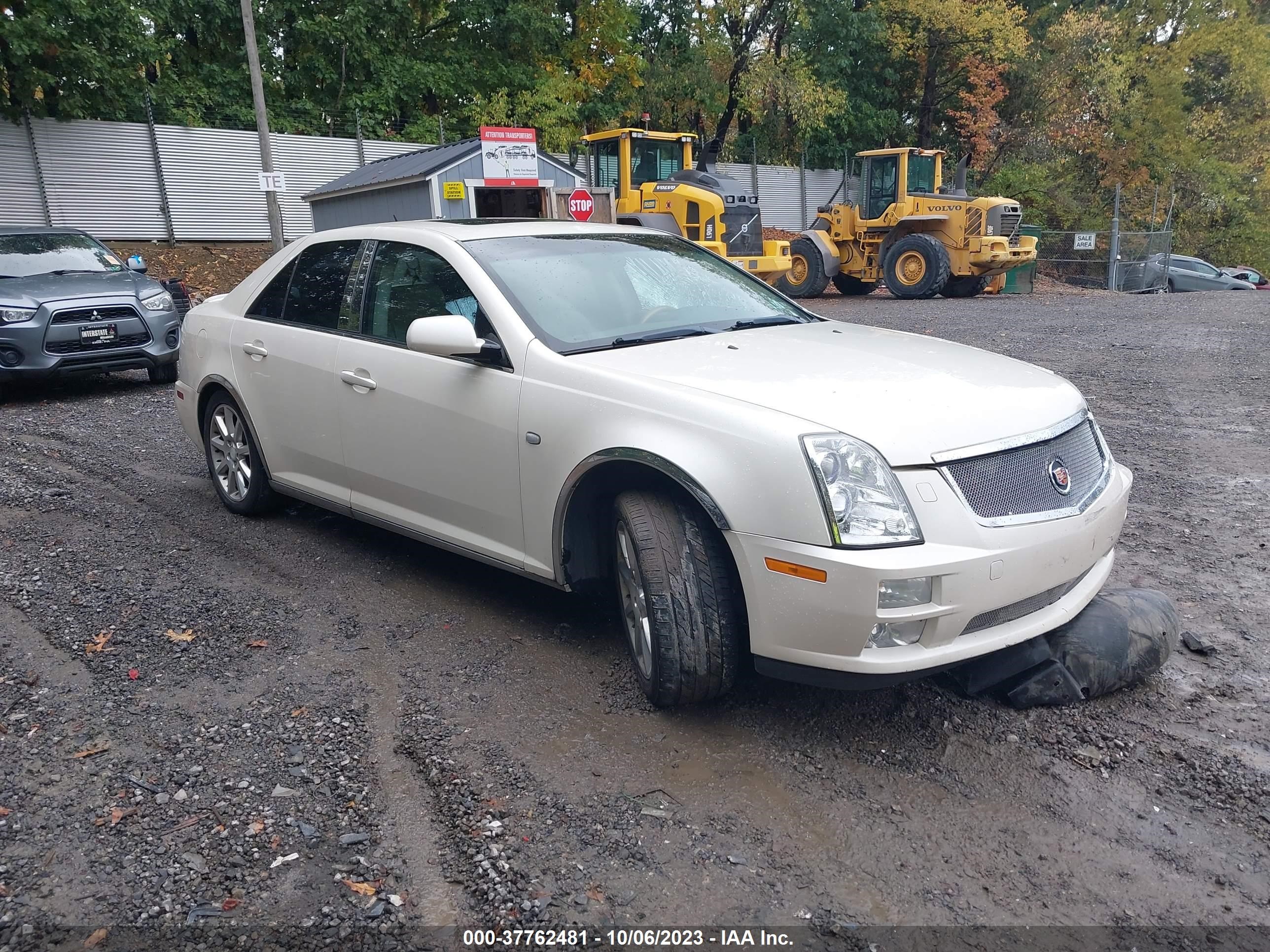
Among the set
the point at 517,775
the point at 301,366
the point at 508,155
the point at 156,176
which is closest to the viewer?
the point at 517,775

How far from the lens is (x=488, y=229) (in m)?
4.61

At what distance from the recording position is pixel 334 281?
16.0 feet

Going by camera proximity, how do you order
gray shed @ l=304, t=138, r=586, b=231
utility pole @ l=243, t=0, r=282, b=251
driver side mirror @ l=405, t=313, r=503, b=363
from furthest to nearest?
gray shed @ l=304, t=138, r=586, b=231 → utility pole @ l=243, t=0, r=282, b=251 → driver side mirror @ l=405, t=313, r=503, b=363

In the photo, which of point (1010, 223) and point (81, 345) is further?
point (1010, 223)

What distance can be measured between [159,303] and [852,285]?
51.9ft

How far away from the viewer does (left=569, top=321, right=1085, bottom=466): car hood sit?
10.00 feet

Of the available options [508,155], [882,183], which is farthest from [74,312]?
[882,183]

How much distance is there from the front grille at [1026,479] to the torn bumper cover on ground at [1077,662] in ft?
1.59

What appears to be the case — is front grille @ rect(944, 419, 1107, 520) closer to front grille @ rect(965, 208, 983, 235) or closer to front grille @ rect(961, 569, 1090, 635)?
front grille @ rect(961, 569, 1090, 635)

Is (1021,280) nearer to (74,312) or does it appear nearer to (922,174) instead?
(922,174)

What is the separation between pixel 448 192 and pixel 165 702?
16.2 metres

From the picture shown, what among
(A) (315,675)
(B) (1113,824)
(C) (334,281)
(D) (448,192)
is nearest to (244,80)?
(D) (448,192)

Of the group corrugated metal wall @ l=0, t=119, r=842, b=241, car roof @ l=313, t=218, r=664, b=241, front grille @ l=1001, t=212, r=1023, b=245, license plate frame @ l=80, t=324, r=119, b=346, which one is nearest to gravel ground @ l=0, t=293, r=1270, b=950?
car roof @ l=313, t=218, r=664, b=241

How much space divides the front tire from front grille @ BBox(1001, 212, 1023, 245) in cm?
1891
